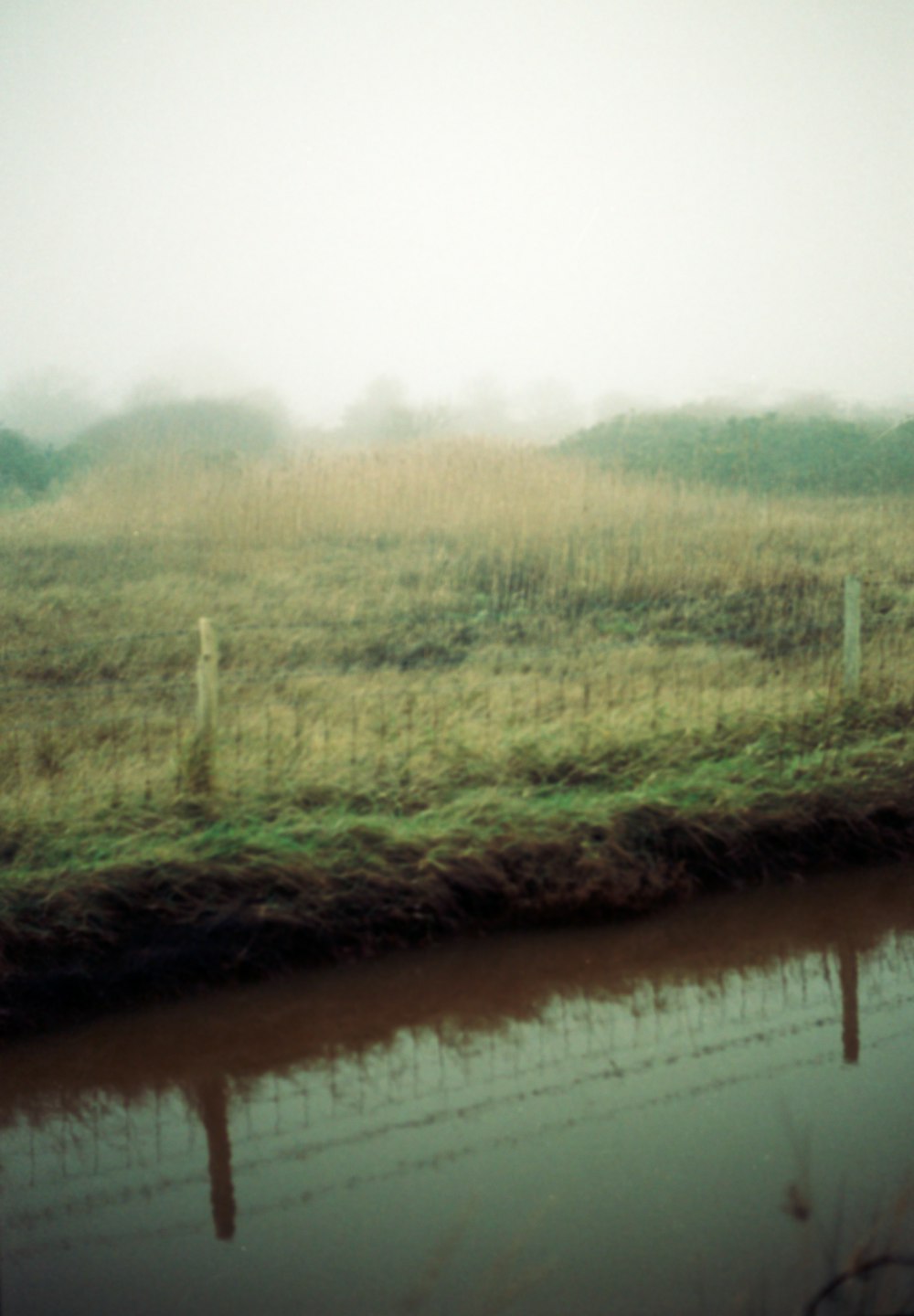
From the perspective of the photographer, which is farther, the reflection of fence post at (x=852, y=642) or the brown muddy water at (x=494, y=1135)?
the reflection of fence post at (x=852, y=642)

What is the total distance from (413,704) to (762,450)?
13116 mm

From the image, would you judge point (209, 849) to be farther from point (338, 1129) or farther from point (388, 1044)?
point (338, 1129)

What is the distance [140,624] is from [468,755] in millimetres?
5305

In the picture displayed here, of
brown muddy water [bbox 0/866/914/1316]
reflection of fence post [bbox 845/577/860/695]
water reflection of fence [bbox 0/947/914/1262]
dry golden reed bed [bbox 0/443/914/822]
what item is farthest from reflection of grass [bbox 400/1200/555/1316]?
reflection of fence post [bbox 845/577/860/695]

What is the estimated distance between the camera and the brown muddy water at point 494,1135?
3.08 metres

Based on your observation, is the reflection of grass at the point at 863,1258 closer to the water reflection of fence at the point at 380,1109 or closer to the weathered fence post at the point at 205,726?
the water reflection of fence at the point at 380,1109

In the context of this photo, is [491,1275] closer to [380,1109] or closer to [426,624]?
[380,1109]

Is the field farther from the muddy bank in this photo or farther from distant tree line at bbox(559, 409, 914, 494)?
distant tree line at bbox(559, 409, 914, 494)

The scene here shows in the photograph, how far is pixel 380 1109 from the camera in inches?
159

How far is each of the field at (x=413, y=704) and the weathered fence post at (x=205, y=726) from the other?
3 centimetres

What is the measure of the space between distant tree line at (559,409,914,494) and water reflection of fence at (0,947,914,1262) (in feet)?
37.0

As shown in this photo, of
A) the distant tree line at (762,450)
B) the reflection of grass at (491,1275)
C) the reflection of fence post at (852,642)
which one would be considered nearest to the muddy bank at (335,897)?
the reflection of fence post at (852,642)

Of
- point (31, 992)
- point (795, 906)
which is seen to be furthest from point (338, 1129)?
point (795, 906)

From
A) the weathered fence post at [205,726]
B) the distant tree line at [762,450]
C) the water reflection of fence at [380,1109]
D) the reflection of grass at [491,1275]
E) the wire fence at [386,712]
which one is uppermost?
the distant tree line at [762,450]
